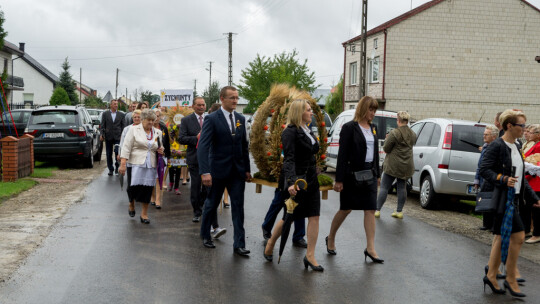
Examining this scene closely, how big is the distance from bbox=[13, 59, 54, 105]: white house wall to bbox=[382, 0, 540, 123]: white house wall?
4479 centimetres

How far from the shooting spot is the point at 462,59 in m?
38.2

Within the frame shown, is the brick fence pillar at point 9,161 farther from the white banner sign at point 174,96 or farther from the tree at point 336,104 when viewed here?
the tree at point 336,104

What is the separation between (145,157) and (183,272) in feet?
10.9

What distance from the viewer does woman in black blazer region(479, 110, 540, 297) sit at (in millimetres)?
5605

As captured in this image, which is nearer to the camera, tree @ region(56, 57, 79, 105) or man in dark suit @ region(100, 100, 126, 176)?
man in dark suit @ region(100, 100, 126, 176)

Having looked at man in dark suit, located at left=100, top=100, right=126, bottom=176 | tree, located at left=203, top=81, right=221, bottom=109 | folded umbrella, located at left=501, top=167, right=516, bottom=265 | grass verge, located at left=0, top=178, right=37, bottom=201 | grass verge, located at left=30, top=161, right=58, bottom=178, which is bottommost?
grass verge, located at left=30, top=161, right=58, bottom=178

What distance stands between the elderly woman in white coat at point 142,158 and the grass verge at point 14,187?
11.4 feet

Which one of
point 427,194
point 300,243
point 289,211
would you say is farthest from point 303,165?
point 427,194

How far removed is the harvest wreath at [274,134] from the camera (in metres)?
7.34

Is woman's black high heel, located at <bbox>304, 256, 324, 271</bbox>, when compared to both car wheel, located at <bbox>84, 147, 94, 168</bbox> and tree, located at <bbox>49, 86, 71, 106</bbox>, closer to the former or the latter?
car wheel, located at <bbox>84, 147, 94, 168</bbox>

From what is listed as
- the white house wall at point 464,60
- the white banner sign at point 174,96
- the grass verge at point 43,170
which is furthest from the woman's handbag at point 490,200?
the white house wall at point 464,60

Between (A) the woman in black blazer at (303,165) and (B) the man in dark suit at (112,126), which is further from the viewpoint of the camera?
(B) the man in dark suit at (112,126)

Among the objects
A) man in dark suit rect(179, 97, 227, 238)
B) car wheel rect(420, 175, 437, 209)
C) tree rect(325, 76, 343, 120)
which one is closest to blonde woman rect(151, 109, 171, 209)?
man in dark suit rect(179, 97, 227, 238)

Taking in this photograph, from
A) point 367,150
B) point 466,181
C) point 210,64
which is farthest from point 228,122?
point 210,64
